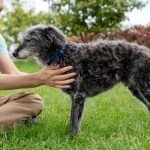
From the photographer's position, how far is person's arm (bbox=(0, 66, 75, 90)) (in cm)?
428

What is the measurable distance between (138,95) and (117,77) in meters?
0.52

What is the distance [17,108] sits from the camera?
→ 4992 millimetres

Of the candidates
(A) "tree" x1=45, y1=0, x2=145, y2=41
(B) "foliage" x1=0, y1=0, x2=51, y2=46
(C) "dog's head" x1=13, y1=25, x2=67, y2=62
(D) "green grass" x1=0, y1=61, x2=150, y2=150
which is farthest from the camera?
(B) "foliage" x1=0, y1=0, x2=51, y2=46

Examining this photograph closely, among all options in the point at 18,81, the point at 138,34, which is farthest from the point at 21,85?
the point at 138,34

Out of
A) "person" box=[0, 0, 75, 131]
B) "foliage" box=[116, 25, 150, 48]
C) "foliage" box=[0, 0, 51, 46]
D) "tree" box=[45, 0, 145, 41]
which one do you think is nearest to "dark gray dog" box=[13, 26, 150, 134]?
"person" box=[0, 0, 75, 131]

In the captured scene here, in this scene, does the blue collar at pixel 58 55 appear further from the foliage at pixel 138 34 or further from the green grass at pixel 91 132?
the foliage at pixel 138 34

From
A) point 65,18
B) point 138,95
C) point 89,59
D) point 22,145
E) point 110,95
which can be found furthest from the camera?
point 65,18

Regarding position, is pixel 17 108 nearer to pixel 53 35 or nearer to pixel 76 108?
pixel 76 108

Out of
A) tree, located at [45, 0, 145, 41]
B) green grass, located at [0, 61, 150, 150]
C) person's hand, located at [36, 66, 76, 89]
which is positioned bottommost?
tree, located at [45, 0, 145, 41]

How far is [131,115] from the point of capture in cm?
585

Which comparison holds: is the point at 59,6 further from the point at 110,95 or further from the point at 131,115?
the point at 131,115

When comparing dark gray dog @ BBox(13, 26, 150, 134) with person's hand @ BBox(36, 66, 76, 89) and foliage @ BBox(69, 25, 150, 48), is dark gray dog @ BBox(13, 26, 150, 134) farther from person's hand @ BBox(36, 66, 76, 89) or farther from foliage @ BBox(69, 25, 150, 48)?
foliage @ BBox(69, 25, 150, 48)

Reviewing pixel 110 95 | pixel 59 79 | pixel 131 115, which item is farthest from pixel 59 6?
pixel 59 79

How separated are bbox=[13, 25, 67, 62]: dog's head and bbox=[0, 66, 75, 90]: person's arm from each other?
34 cm
